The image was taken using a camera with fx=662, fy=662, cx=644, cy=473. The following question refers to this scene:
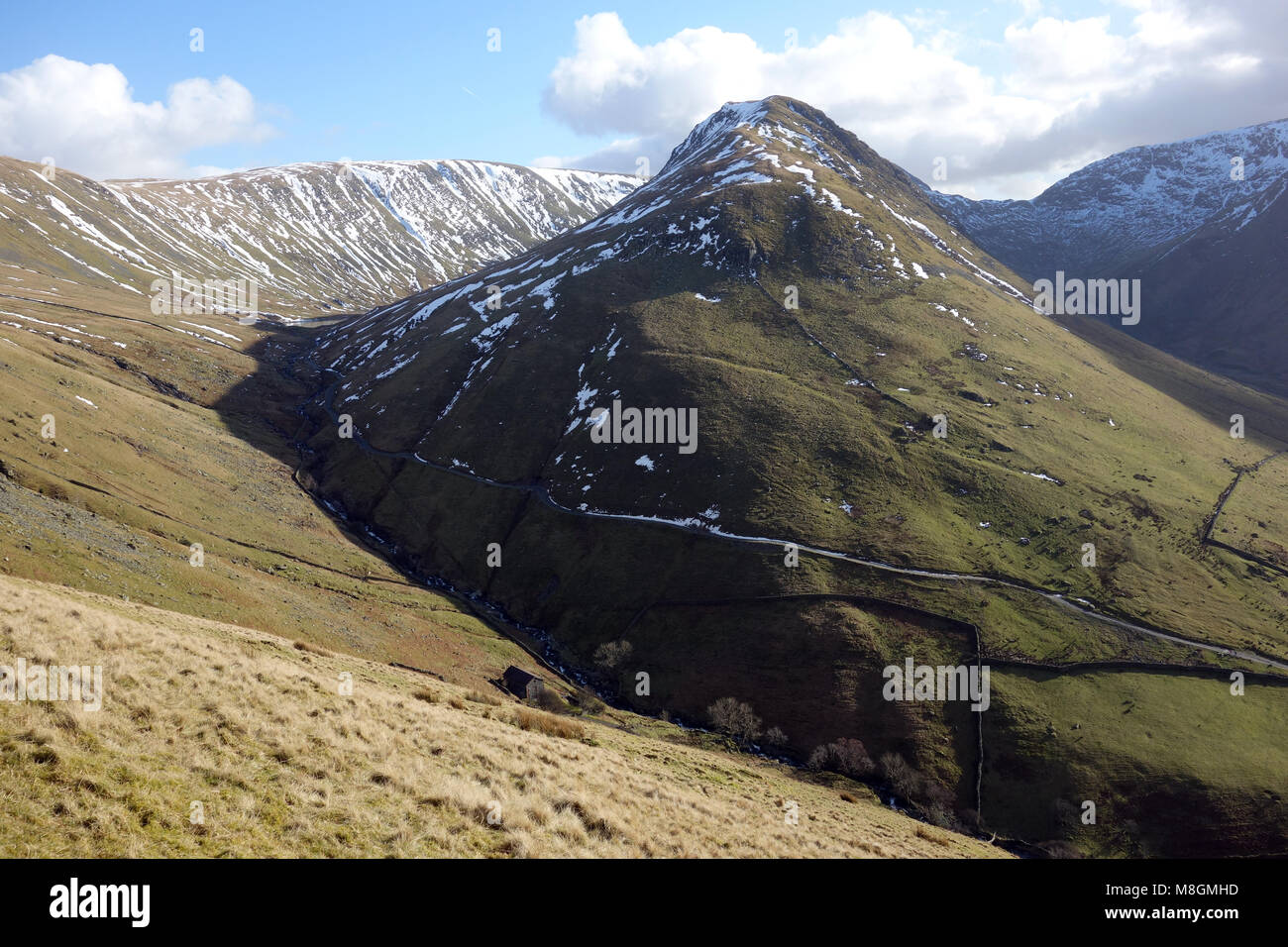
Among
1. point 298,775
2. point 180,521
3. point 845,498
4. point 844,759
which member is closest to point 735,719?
point 844,759

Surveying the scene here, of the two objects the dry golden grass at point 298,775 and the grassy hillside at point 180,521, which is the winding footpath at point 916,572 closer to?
the grassy hillside at point 180,521

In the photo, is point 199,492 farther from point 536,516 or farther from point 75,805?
point 75,805

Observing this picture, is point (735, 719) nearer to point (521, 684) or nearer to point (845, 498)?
point (521, 684)

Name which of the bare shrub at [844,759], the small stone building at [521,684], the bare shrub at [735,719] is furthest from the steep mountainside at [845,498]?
the small stone building at [521,684]

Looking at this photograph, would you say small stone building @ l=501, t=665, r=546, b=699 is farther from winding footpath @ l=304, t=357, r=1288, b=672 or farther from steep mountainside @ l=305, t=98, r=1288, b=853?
winding footpath @ l=304, t=357, r=1288, b=672

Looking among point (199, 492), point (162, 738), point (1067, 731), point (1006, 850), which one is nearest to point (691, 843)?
point (162, 738)

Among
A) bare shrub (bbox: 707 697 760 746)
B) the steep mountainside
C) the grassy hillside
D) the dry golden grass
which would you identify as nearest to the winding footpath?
the steep mountainside

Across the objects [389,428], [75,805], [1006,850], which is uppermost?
[389,428]
